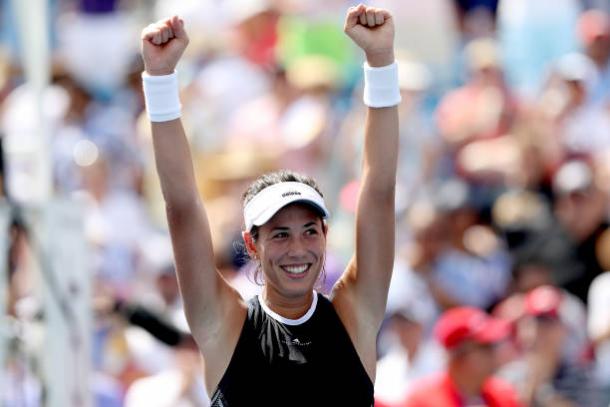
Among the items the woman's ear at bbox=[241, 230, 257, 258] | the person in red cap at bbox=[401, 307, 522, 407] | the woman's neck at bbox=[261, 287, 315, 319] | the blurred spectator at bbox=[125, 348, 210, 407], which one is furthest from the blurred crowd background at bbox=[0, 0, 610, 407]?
the woman's neck at bbox=[261, 287, 315, 319]

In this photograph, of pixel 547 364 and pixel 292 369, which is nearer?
pixel 292 369

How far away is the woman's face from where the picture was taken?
14.4ft

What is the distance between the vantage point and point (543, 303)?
7.41 m

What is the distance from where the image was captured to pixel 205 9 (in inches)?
423

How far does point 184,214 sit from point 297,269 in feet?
1.19

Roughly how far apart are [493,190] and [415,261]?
75cm

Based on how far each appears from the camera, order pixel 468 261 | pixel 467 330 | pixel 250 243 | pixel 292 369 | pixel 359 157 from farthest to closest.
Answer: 1. pixel 359 157
2. pixel 468 261
3. pixel 467 330
4. pixel 250 243
5. pixel 292 369

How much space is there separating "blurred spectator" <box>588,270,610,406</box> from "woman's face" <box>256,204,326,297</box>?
3.10 metres

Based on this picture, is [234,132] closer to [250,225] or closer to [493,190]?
[493,190]

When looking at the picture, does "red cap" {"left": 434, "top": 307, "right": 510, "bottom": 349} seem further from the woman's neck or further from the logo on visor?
the logo on visor

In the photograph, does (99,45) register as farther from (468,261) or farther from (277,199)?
(277,199)

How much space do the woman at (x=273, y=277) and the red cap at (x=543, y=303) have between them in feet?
9.69

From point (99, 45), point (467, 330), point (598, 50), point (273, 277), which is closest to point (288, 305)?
point (273, 277)

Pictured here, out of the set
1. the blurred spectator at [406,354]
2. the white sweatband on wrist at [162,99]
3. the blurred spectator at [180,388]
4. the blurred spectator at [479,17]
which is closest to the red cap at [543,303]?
the blurred spectator at [406,354]
